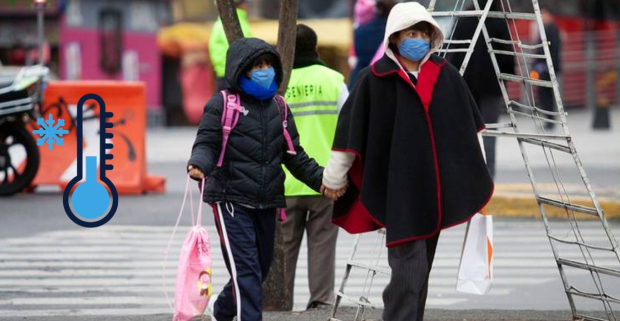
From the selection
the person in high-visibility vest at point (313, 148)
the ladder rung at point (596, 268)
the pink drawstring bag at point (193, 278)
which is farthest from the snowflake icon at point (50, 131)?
the ladder rung at point (596, 268)

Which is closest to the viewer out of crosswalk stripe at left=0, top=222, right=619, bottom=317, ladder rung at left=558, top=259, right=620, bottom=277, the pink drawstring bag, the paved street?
the pink drawstring bag

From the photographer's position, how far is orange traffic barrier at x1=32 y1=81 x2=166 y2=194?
15.5 meters

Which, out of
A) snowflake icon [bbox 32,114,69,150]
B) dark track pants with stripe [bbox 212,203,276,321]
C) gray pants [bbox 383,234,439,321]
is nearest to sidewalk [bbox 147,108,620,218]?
gray pants [bbox 383,234,439,321]

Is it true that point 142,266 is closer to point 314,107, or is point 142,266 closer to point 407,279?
point 314,107

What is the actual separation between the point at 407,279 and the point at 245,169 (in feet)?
3.31

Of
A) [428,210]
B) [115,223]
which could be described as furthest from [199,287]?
[115,223]

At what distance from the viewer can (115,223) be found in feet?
43.3

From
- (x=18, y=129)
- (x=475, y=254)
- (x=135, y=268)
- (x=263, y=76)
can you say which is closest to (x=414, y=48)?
(x=263, y=76)

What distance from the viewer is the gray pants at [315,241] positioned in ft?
28.8

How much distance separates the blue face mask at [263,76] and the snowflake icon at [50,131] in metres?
8.79

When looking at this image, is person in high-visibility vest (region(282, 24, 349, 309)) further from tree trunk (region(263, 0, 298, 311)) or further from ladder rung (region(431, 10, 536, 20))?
ladder rung (region(431, 10, 536, 20))

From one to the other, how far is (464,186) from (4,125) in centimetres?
917

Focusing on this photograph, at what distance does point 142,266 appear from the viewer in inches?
425

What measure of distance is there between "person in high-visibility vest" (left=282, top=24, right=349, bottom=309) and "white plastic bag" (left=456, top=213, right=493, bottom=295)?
6.63ft
